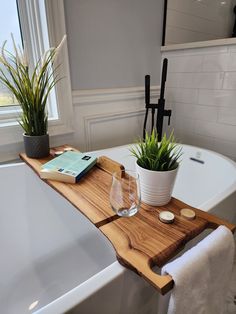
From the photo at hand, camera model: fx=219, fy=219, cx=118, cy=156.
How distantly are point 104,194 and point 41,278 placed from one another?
541 millimetres

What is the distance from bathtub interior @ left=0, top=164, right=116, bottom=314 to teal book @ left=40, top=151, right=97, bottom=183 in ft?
0.58

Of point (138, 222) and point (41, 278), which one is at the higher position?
point (138, 222)

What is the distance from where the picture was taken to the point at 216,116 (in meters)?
1.57

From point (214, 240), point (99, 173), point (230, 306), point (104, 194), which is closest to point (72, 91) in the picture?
point (99, 173)

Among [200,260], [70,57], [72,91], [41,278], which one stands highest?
[70,57]

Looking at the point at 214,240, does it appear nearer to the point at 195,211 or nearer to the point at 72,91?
the point at 195,211

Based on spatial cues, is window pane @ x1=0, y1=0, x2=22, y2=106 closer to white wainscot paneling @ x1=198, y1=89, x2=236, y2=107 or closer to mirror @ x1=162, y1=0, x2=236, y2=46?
mirror @ x1=162, y1=0, x2=236, y2=46

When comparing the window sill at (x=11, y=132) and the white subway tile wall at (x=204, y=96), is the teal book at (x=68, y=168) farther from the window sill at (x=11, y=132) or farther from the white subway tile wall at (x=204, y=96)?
the white subway tile wall at (x=204, y=96)

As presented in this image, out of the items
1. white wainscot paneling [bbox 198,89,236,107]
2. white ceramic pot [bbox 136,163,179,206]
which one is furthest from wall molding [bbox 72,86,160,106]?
white ceramic pot [bbox 136,163,179,206]

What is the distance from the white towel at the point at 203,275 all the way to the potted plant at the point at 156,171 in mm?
183

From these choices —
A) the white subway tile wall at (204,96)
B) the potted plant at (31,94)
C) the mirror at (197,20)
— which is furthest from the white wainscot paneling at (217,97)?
the potted plant at (31,94)

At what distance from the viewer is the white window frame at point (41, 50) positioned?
115cm

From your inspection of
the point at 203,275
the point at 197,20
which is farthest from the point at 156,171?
the point at 197,20

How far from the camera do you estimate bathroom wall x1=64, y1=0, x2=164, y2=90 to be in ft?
4.21
